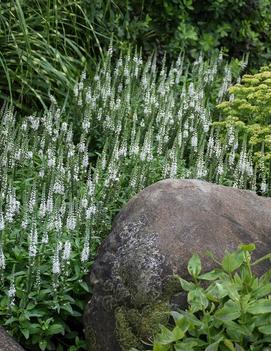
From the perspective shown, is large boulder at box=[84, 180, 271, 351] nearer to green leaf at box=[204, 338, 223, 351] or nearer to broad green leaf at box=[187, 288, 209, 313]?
broad green leaf at box=[187, 288, 209, 313]

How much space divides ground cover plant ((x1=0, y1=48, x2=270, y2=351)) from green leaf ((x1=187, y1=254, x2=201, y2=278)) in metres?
0.77

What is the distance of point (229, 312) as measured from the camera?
3363mm

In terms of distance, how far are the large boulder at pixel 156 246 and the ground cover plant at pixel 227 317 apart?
1.23 ft

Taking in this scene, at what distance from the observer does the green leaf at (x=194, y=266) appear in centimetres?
365

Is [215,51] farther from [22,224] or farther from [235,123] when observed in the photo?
[22,224]

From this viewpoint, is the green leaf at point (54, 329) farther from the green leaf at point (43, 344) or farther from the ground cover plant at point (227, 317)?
the ground cover plant at point (227, 317)

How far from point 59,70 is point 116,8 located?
137 centimetres

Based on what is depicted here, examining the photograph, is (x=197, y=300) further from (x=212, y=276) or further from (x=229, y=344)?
(x=229, y=344)

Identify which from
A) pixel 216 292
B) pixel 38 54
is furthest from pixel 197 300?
pixel 38 54

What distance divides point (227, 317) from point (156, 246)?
2.57 ft

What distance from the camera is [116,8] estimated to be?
8.10 metres

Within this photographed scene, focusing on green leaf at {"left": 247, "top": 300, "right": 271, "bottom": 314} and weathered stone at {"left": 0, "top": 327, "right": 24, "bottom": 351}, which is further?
weathered stone at {"left": 0, "top": 327, "right": 24, "bottom": 351}

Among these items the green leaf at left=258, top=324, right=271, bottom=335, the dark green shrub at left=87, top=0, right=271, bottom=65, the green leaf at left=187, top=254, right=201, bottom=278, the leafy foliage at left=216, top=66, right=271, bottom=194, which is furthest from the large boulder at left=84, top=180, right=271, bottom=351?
the dark green shrub at left=87, top=0, right=271, bottom=65

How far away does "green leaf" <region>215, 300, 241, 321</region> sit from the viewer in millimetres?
3348
